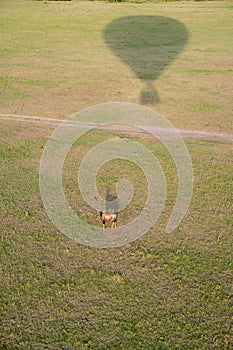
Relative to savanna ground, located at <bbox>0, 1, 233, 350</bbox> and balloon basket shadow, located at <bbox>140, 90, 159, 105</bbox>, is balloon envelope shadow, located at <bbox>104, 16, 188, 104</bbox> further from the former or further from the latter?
savanna ground, located at <bbox>0, 1, 233, 350</bbox>

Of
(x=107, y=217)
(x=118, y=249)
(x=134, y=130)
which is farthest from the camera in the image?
(x=134, y=130)

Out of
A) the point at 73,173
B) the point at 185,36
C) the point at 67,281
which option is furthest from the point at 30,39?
the point at 67,281

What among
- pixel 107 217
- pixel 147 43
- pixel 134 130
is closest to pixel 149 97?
pixel 134 130

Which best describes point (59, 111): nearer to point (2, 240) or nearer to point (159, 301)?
point (2, 240)

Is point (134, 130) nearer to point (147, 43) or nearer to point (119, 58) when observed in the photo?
point (119, 58)

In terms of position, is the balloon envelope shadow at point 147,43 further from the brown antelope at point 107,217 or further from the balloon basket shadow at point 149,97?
the brown antelope at point 107,217

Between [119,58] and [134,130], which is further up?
[134,130]

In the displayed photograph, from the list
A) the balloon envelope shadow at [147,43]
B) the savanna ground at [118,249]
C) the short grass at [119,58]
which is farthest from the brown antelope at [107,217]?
the balloon envelope shadow at [147,43]

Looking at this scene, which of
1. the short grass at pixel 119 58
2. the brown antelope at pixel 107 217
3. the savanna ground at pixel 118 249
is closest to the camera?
the savanna ground at pixel 118 249
